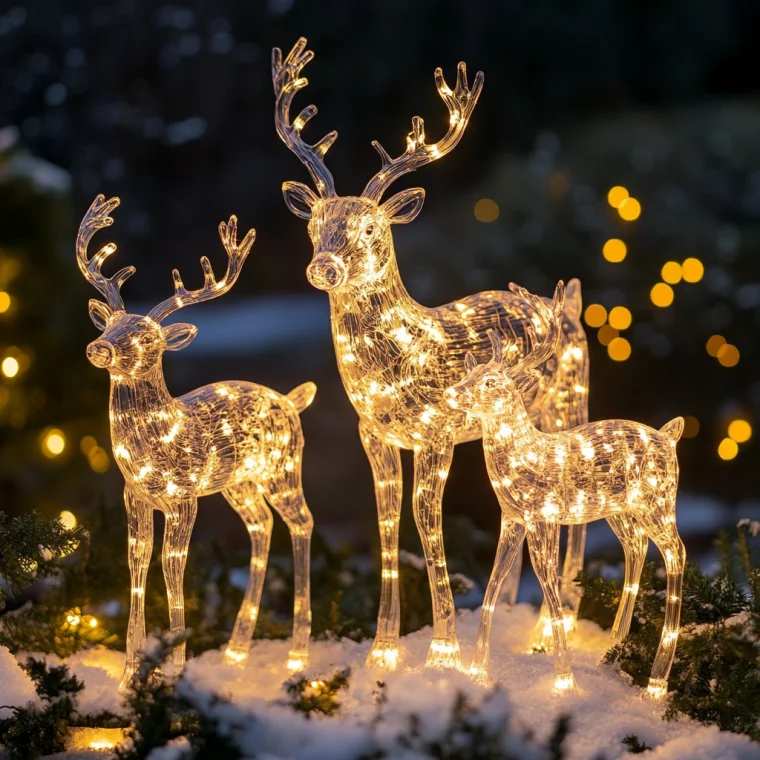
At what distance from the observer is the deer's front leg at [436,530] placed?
2922 millimetres

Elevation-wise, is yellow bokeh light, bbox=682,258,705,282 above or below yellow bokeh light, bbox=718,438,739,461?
Answer: above

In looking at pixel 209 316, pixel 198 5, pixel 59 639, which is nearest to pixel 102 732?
pixel 59 639

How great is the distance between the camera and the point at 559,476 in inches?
107

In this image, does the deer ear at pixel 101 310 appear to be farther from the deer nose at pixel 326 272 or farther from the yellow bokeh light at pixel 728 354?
the yellow bokeh light at pixel 728 354

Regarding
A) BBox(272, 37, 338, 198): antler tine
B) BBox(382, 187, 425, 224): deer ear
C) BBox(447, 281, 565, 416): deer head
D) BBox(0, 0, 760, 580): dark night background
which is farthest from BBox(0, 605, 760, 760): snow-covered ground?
BBox(0, 0, 760, 580): dark night background

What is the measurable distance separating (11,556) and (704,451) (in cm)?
381

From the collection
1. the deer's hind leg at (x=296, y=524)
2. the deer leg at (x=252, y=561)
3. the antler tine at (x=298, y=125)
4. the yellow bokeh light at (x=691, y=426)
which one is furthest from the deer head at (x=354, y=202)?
the yellow bokeh light at (x=691, y=426)

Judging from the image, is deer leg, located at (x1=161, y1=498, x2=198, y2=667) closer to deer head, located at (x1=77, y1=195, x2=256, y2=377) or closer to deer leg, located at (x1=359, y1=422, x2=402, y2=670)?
deer head, located at (x1=77, y1=195, x2=256, y2=377)

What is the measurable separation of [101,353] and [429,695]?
1237 millimetres

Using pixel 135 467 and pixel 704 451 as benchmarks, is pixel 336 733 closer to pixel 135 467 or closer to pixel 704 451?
pixel 135 467

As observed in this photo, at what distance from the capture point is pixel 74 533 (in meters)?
2.96

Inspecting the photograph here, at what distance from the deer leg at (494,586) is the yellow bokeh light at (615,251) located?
8.91ft

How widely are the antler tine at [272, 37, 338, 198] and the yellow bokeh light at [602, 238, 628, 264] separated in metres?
2.60

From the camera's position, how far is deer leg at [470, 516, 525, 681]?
281cm
